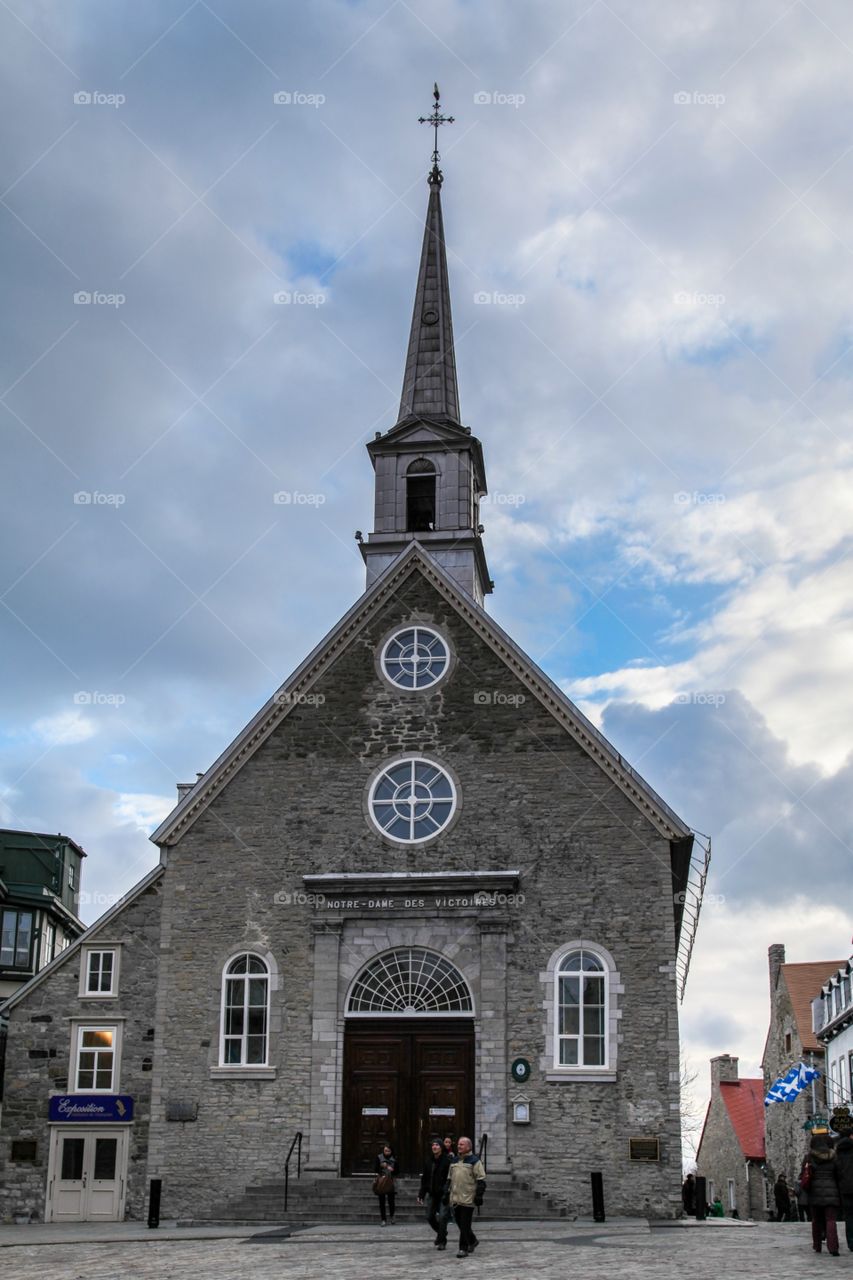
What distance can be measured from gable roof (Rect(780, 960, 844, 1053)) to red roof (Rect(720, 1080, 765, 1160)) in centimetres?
602

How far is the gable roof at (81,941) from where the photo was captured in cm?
2859

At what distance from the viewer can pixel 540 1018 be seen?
2666cm

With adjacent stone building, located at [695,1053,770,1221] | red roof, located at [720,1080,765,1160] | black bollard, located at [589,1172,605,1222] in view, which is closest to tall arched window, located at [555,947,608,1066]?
black bollard, located at [589,1172,605,1222]

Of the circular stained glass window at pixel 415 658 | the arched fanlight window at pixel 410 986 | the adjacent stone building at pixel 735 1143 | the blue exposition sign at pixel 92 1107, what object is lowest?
the adjacent stone building at pixel 735 1143

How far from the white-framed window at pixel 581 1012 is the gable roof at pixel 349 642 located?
292cm

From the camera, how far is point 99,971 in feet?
94.9

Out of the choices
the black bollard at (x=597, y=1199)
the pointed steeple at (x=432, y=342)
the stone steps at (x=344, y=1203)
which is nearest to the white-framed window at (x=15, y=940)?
the stone steps at (x=344, y=1203)

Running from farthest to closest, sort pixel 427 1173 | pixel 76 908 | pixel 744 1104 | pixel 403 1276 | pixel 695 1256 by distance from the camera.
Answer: pixel 744 1104 → pixel 76 908 → pixel 427 1173 → pixel 695 1256 → pixel 403 1276

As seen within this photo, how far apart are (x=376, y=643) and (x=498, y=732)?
11.2 feet

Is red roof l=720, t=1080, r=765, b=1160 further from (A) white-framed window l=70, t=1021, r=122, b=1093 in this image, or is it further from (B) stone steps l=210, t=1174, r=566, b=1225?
(A) white-framed window l=70, t=1021, r=122, b=1093

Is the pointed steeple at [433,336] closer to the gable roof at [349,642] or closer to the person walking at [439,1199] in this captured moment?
the gable roof at [349,642]

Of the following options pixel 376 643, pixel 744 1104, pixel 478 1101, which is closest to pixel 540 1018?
pixel 478 1101

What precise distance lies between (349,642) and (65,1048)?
10.2 meters

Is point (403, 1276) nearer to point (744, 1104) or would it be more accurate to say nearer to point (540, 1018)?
point (540, 1018)
